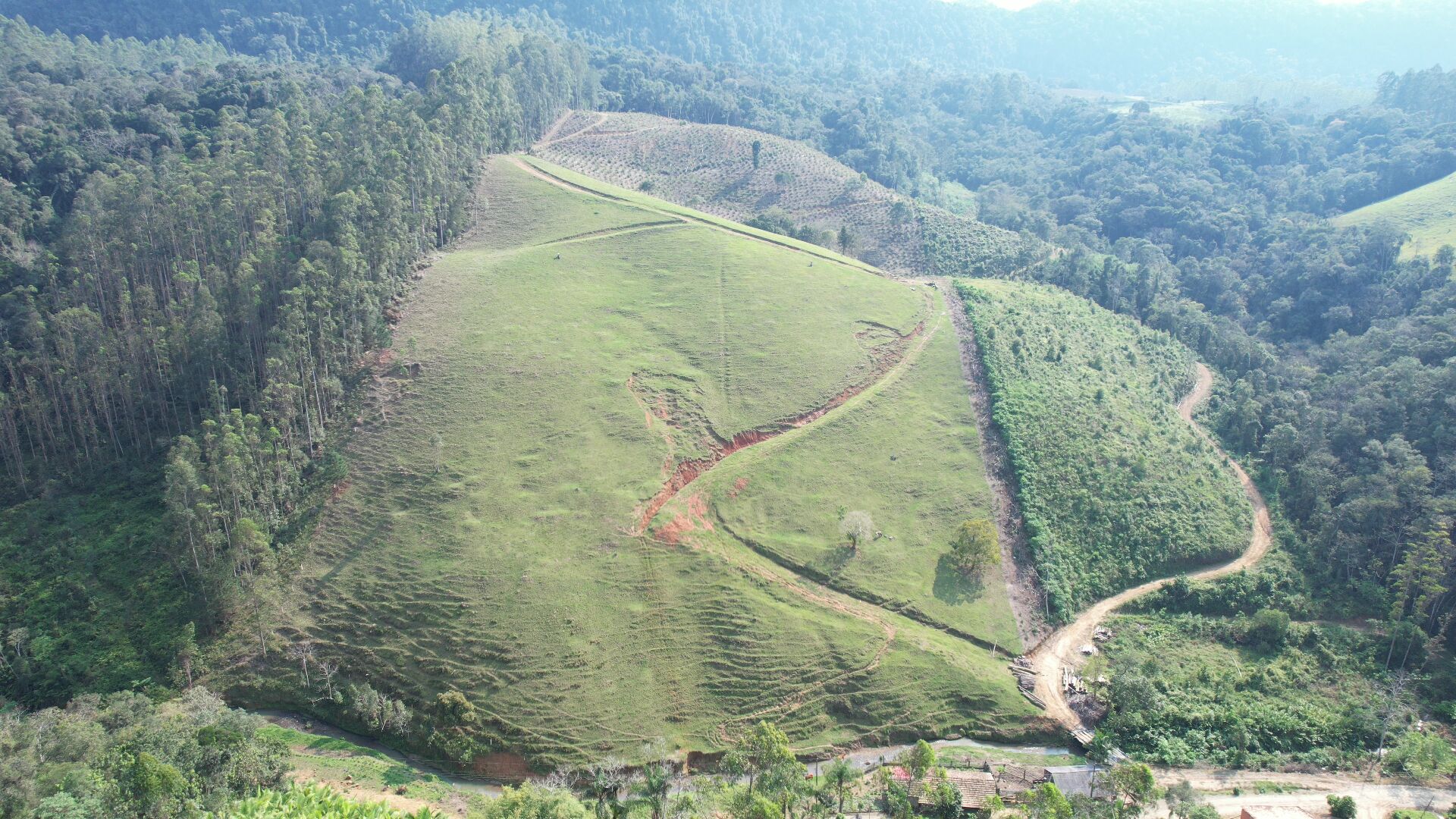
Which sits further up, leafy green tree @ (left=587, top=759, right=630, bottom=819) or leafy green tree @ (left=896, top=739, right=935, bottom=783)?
leafy green tree @ (left=896, top=739, right=935, bottom=783)

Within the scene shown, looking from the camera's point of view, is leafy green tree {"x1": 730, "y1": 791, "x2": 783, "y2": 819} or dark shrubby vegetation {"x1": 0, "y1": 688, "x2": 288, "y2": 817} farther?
leafy green tree {"x1": 730, "y1": 791, "x2": 783, "y2": 819}

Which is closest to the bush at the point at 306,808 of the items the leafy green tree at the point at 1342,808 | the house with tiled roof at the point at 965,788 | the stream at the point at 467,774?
the stream at the point at 467,774

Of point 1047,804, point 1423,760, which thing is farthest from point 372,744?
point 1423,760

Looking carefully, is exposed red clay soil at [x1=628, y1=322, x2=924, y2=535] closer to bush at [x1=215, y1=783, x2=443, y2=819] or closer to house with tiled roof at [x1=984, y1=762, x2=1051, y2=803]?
bush at [x1=215, y1=783, x2=443, y2=819]

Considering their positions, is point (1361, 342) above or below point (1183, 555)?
above

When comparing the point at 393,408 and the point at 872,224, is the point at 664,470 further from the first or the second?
the point at 872,224

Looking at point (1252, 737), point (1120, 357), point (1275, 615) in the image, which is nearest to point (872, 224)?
point (1120, 357)

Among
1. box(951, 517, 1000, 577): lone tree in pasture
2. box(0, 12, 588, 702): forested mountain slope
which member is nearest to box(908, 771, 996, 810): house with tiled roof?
box(951, 517, 1000, 577): lone tree in pasture
